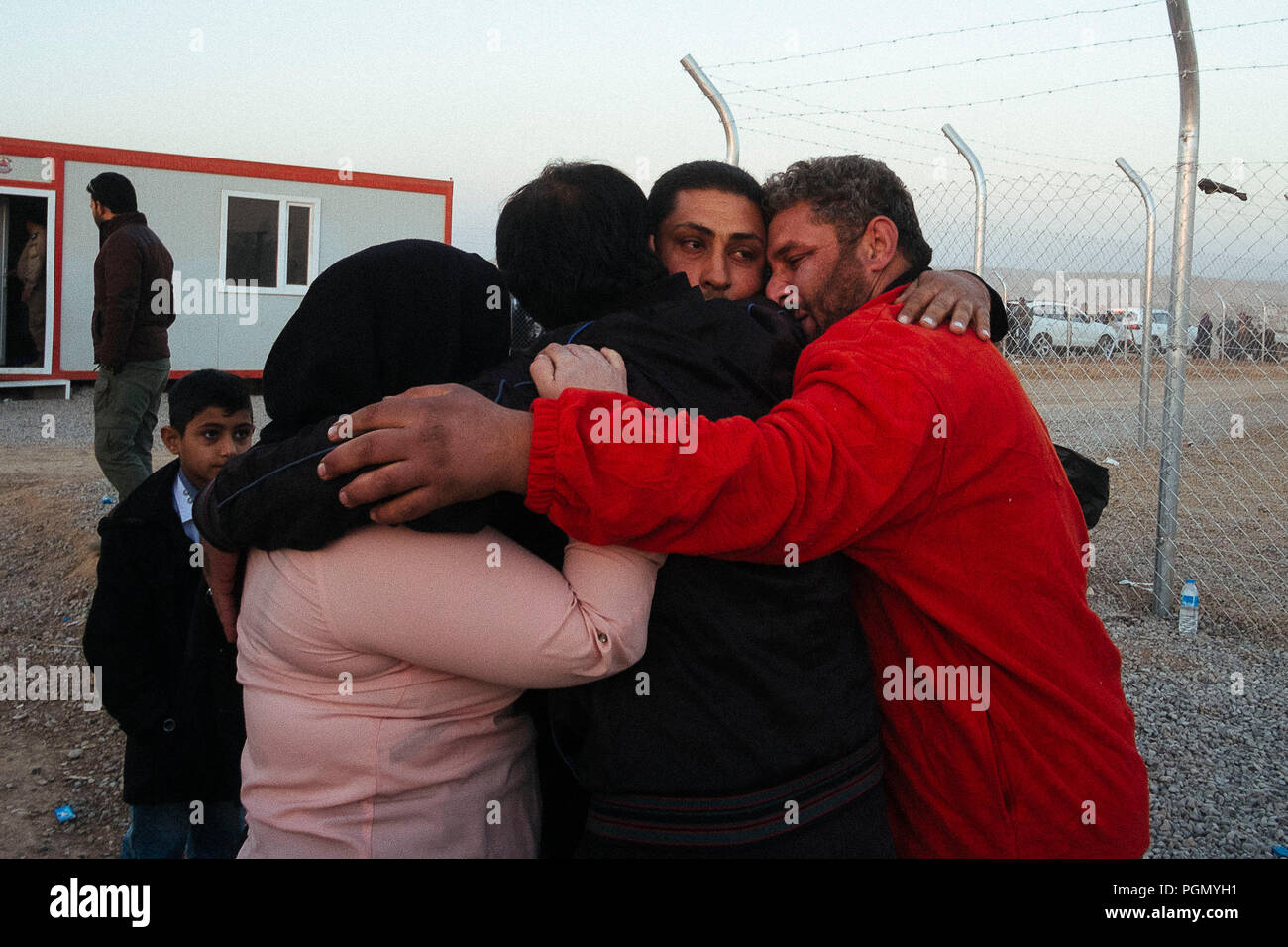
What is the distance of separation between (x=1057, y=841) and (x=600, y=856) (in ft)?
2.77

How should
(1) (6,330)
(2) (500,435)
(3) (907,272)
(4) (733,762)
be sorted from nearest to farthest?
1. (2) (500,435)
2. (4) (733,762)
3. (3) (907,272)
4. (1) (6,330)

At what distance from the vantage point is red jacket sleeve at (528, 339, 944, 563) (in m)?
1.40

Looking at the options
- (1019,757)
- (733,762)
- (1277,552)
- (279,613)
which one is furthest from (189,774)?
(1277,552)

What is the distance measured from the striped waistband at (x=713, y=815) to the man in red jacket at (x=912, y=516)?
1.20 feet

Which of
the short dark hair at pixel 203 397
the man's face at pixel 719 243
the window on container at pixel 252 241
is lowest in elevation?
the short dark hair at pixel 203 397

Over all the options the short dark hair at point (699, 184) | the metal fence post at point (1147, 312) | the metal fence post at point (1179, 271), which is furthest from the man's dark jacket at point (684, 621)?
the metal fence post at point (1147, 312)

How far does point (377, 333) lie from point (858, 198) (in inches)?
45.2

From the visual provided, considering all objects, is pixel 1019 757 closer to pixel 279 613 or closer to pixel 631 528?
pixel 631 528

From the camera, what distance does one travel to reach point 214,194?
14414mm

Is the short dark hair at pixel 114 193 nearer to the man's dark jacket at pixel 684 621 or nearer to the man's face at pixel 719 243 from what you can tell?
the man's face at pixel 719 243

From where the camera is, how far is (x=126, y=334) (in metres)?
6.45

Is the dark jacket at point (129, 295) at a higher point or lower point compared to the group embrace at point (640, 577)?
higher

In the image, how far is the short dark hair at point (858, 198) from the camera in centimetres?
217

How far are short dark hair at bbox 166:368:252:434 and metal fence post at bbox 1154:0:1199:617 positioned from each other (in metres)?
4.85
